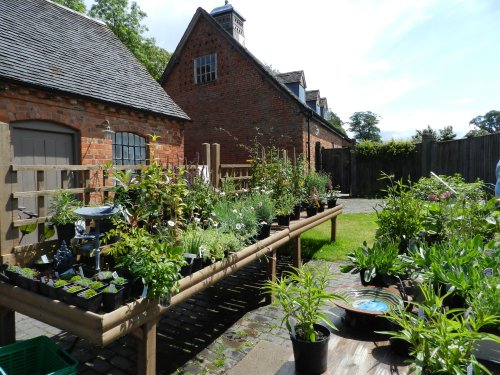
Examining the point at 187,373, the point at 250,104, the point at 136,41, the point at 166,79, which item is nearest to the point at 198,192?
the point at 187,373

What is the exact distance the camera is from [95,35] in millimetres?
9922

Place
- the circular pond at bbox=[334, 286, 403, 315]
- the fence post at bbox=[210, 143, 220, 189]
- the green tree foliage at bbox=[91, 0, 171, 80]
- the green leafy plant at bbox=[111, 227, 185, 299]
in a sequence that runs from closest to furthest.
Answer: the circular pond at bbox=[334, 286, 403, 315], the green leafy plant at bbox=[111, 227, 185, 299], the fence post at bbox=[210, 143, 220, 189], the green tree foliage at bbox=[91, 0, 171, 80]

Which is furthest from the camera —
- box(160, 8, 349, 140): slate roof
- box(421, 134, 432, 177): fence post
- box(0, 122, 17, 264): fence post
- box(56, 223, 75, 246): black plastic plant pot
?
box(421, 134, 432, 177): fence post

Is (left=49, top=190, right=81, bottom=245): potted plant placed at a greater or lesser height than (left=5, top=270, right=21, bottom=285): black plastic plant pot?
greater

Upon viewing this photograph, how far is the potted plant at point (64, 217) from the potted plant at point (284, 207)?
2734mm

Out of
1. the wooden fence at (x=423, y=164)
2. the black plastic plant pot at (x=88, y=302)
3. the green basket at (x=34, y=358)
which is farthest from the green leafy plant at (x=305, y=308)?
the wooden fence at (x=423, y=164)

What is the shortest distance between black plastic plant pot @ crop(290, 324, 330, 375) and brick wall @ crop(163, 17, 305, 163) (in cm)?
1121

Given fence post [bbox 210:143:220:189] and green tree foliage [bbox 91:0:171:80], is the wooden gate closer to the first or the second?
fence post [bbox 210:143:220:189]

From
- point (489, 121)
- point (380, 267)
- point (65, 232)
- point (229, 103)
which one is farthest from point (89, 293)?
point (489, 121)

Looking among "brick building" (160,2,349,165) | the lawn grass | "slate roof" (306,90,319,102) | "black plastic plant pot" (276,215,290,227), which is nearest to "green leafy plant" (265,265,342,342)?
"black plastic plant pot" (276,215,290,227)

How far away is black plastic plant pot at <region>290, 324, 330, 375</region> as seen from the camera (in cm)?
161

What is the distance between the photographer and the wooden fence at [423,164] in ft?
36.2

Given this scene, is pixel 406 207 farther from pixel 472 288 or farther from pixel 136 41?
pixel 136 41

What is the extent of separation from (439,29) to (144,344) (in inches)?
179
